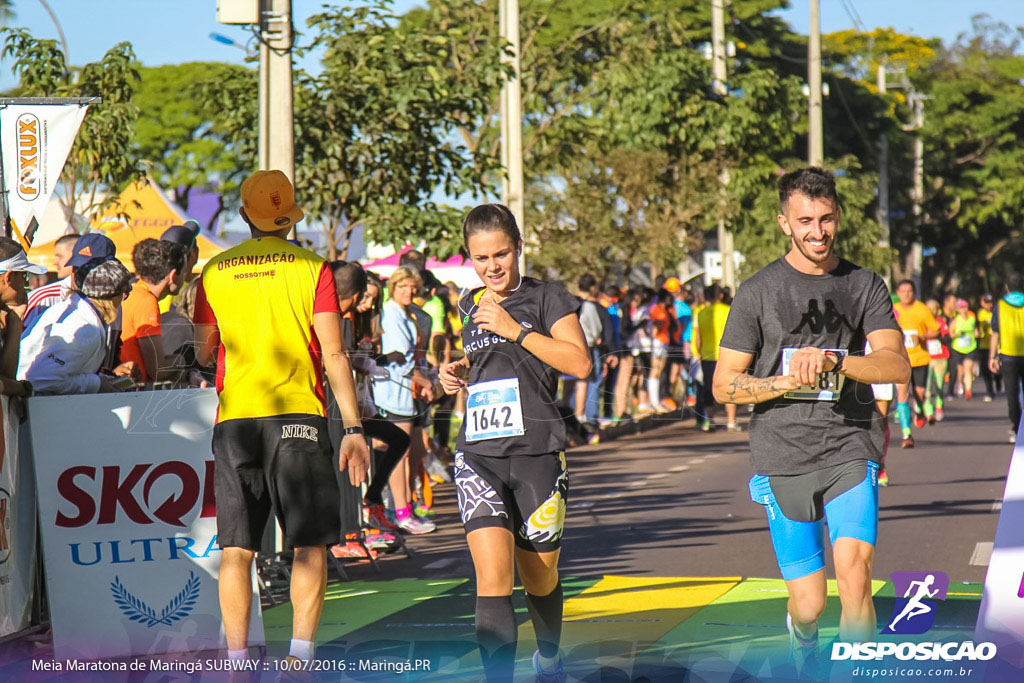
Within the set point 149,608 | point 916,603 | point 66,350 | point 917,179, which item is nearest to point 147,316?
point 66,350

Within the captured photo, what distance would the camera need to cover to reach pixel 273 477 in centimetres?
555

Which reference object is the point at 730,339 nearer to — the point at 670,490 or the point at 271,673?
the point at 271,673

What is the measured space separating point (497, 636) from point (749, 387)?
1208mm

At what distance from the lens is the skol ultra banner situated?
250 inches

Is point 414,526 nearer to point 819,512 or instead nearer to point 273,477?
point 273,477

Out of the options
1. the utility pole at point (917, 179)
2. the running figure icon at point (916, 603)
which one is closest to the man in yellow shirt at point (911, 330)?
the running figure icon at point (916, 603)

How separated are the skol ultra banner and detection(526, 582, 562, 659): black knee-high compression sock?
5.62ft

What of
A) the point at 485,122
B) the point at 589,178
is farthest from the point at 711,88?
the point at 485,122

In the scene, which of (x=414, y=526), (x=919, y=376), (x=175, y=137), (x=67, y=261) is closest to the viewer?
(x=67, y=261)

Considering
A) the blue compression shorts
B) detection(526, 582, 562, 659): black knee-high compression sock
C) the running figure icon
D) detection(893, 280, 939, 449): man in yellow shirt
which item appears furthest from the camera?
detection(893, 280, 939, 449): man in yellow shirt

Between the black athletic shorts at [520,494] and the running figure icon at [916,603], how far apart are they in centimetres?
164

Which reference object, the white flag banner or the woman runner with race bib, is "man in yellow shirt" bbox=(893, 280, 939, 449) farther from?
the woman runner with race bib

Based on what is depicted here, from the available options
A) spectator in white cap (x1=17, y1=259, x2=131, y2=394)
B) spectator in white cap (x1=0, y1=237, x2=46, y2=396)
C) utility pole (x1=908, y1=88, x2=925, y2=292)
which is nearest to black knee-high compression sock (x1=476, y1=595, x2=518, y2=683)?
spectator in white cap (x1=0, y1=237, x2=46, y2=396)

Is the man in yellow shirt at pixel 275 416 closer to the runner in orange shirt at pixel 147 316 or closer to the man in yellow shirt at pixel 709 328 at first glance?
the runner in orange shirt at pixel 147 316
